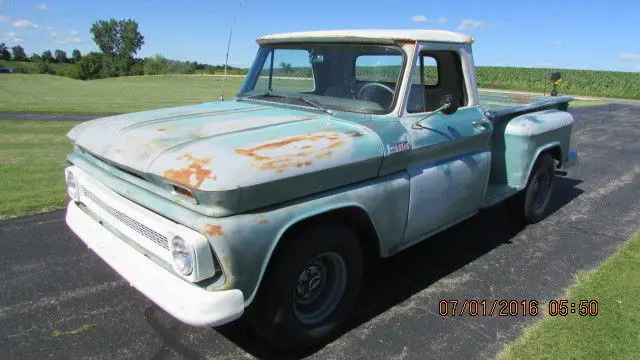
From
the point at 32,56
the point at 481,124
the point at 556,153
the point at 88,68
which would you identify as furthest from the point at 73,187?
the point at 32,56

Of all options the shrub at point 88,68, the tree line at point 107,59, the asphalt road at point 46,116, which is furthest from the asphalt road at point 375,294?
the shrub at point 88,68

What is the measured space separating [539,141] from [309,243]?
125 inches

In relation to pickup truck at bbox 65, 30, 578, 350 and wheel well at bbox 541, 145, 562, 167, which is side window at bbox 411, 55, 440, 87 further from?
wheel well at bbox 541, 145, 562, 167

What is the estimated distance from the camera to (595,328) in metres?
3.21

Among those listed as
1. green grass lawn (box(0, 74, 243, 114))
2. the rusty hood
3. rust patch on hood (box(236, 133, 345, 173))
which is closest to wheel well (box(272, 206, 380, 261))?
the rusty hood

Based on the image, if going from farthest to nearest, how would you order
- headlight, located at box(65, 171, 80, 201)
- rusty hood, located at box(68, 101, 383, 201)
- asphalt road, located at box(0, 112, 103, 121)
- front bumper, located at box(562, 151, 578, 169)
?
asphalt road, located at box(0, 112, 103, 121) → front bumper, located at box(562, 151, 578, 169) → headlight, located at box(65, 171, 80, 201) → rusty hood, located at box(68, 101, 383, 201)

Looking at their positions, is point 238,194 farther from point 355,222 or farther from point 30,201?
point 30,201

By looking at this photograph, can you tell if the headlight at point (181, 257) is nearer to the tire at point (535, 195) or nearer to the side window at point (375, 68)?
the side window at point (375, 68)

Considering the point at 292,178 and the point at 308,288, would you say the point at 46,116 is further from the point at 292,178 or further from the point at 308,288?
the point at 292,178

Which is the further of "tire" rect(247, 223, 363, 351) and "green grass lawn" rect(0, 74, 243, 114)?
"green grass lawn" rect(0, 74, 243, 114)

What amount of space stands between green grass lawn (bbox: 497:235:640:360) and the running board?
92 centimetres

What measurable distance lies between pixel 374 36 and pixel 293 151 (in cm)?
131

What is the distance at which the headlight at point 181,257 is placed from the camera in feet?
7.75

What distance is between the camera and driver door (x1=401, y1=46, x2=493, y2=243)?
3.39 m
